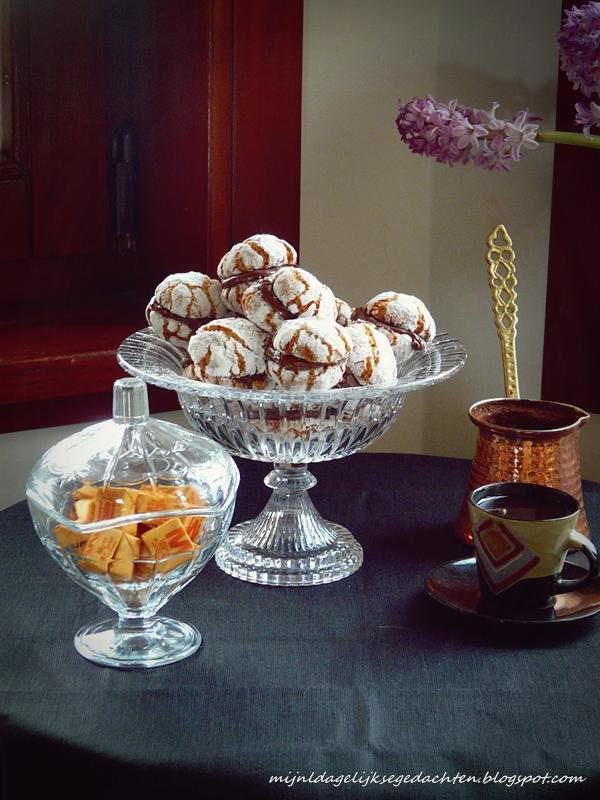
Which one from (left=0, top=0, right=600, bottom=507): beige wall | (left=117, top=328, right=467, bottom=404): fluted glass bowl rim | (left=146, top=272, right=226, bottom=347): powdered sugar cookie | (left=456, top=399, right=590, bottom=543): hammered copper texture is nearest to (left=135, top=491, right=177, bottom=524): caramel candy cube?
(left=117, top=328, right=467, bottom=404): fluted glass bowl rim

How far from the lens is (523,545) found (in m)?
0.99

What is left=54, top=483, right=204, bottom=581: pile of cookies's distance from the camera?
949 mm

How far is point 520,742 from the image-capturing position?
85cm

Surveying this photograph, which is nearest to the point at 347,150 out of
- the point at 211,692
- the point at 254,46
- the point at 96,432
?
the point at 254,46

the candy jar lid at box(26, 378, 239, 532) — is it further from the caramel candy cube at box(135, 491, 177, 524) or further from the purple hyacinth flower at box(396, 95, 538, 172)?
the purple hyacinth flower at box(396, 95, 538, 172)

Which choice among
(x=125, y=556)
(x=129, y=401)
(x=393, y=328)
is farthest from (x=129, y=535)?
(x=393, y=328)

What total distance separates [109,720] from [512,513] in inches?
15.8

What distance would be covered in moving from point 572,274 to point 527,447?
716 millimetres

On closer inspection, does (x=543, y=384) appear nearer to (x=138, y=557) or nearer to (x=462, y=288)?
(x=462, y=288)

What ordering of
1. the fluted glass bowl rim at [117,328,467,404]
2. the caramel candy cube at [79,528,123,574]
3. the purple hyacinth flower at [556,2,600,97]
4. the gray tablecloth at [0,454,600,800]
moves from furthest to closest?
1. the purple hyacinth flower at [556,2,600,97]
2. the fluted glass bowl rim at [117,328,467,404]
3. the caramel candy cube at [79,528,123,574]
4. the gray tablecloth at [0,454,600,800]

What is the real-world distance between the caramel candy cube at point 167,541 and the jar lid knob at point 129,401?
0.40 feet

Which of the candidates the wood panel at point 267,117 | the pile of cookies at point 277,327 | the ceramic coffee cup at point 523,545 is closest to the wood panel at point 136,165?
the wood panel at point 267,117

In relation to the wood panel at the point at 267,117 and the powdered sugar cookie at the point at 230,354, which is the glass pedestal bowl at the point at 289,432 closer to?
the powdered sugar cookie at the point at 230,354

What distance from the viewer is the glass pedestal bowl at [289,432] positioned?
42.9 inches
